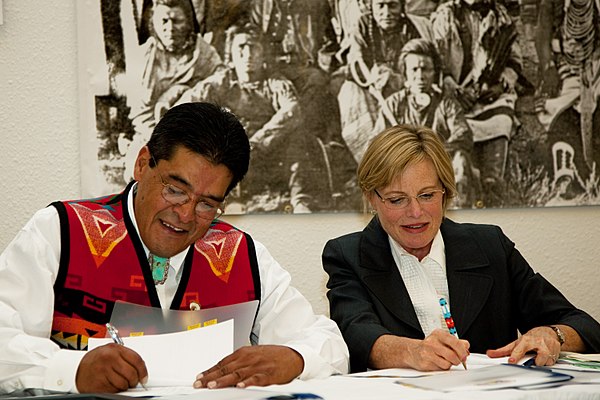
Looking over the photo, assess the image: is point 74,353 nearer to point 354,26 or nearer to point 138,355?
point 138,355

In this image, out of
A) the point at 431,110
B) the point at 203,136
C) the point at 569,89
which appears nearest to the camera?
the point at 203,136

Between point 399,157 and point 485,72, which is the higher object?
point 485,72

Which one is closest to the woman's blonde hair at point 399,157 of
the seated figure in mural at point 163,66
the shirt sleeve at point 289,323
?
the shirt sleeve at point 289,323

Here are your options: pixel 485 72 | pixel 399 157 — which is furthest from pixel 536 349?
pixel 485 72

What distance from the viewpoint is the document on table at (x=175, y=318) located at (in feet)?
6.73

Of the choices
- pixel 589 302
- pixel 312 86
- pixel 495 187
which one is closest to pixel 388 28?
pixel 312 86

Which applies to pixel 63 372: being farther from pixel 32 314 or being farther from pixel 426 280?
pixel 426 280

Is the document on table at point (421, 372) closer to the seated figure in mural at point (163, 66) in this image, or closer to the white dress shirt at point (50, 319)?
the white dress shirt at point (50, 319)

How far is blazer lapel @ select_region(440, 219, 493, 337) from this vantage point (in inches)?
101

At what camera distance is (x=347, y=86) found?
3.40 meters

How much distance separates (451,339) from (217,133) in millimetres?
770

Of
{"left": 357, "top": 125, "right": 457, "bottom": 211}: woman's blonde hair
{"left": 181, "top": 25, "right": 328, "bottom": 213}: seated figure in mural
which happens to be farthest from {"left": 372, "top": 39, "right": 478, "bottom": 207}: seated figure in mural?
{"left": 357, "top": 125, "right": 457, "bottom": 211}: woman's blonde hair

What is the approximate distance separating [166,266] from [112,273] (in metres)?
0.15

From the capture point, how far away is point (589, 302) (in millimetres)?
3846
